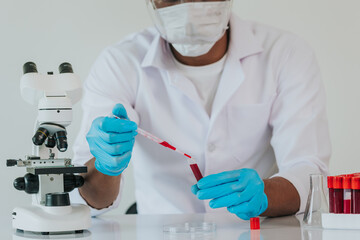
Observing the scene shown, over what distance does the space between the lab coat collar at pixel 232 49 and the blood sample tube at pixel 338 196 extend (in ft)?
2.89

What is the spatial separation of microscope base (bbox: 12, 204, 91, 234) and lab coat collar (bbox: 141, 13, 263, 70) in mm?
826

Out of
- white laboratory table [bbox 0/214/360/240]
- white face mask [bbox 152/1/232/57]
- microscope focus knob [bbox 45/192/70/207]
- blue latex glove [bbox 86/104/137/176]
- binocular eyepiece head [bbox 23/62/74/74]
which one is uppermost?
white face mask [bbox 152/1/232/57]

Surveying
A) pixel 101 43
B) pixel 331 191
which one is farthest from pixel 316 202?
pixel 101 43

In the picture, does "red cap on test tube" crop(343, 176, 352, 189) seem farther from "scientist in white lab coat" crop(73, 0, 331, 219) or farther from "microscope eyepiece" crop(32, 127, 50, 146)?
"microscope eyepiece" crop(32, 127, 50, 146)

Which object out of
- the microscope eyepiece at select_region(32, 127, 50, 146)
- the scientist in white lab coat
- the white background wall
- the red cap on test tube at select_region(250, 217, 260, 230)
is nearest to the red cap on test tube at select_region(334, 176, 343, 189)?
the red cap on test tube at select_region(250, 217, 260, 230)

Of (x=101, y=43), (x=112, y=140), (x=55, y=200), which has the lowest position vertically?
(x=55, y=200)

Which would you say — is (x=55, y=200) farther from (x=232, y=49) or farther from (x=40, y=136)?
(x=232, y=49)

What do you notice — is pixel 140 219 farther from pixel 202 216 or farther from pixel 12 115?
pixel 12 115

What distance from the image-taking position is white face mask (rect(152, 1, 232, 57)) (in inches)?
83.1

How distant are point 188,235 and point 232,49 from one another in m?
1.00

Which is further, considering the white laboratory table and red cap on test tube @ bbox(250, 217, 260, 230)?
red cap on test tube @ bbox(250, 217, 260, 230)

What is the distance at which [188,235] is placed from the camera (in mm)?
1559

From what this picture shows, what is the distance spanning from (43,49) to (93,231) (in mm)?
1766

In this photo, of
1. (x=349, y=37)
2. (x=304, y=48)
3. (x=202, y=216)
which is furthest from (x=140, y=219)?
(x=349, y=37)
